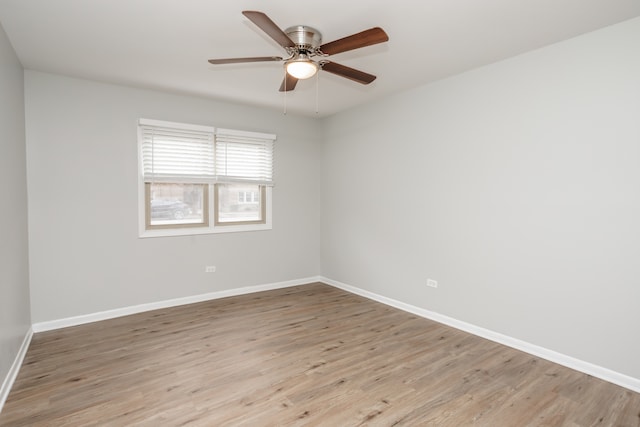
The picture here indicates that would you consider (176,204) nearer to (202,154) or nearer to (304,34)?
(202,154)

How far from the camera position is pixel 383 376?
8.86 feet

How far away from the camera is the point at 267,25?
2021 millimetres

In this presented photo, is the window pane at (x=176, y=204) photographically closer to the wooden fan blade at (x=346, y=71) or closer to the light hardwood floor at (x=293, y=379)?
the light hardwood floor at (x=293, y=379)

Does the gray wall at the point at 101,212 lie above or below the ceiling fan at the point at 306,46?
below

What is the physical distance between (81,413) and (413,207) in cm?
364

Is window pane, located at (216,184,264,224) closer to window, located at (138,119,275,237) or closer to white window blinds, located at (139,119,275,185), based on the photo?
window, located at (138,119,275,237)

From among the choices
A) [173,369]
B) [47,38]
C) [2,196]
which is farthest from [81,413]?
[47,38]

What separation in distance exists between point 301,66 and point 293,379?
7.82 feet

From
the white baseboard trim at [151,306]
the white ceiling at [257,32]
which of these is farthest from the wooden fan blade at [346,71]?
the white baseboard trim at [151,306]

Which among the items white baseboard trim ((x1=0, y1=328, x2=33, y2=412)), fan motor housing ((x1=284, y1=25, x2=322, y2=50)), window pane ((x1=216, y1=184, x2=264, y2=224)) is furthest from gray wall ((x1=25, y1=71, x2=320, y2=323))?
fan motor housing ((x1=284, y1=25, x2=322, y2=50))

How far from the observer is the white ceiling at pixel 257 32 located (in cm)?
235

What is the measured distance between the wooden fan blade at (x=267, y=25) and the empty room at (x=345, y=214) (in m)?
0.02

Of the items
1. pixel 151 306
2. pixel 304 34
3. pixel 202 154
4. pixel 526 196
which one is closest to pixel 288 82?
pixel 304 34

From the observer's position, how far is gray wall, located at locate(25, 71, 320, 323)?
359cm
